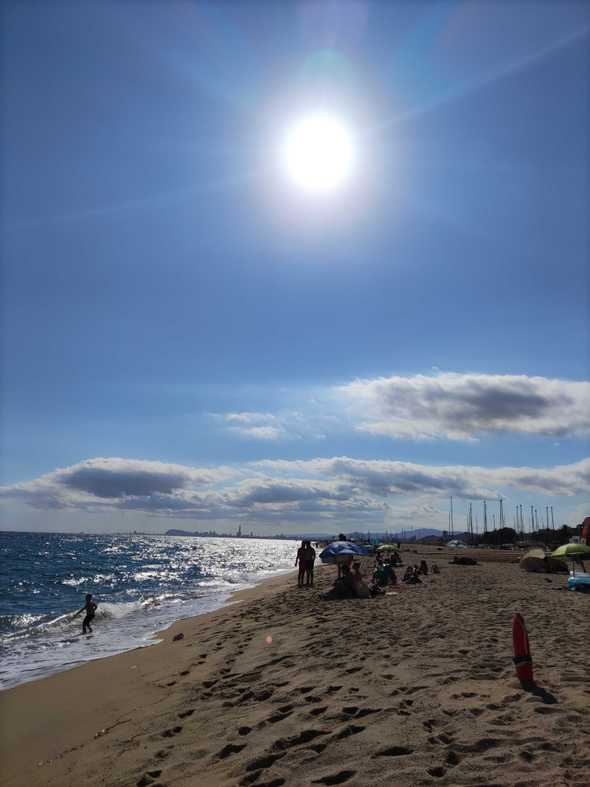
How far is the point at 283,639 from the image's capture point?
32.7 ft

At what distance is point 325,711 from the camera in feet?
18.5

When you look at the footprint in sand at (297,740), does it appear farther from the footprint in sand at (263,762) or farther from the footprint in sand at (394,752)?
the footprint in sand at (394,752)

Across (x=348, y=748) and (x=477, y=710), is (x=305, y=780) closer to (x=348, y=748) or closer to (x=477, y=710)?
(x=348, y=748)

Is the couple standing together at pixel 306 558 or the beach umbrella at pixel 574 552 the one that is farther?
the couple standing together at pixel 306 558

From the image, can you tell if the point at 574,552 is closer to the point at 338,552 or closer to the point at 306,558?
the point at 338,552

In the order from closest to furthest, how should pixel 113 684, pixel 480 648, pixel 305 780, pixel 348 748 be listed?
pixel 305 780 < pixel 348 748 < pixel 480 648 < pixel 113 684

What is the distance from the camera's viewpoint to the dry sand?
441cm

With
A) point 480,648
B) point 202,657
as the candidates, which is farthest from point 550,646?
point 202,657

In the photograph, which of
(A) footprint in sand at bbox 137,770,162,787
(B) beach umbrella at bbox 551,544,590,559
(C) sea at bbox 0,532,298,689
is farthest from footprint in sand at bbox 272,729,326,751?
(B) beach umbrella at bbox 551,544,590,559

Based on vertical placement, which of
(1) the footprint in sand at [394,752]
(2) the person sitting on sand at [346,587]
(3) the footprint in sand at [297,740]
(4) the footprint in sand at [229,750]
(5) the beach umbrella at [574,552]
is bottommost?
(4) the footprint in sand at [229,750]

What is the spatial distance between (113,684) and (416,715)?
6747mm

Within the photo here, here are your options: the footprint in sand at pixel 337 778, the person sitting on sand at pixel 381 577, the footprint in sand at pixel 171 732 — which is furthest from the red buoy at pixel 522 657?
the person sitting on sand at pixel 381 577

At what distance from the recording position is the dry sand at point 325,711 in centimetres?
441

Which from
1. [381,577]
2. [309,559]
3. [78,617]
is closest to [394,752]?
[381,577]
